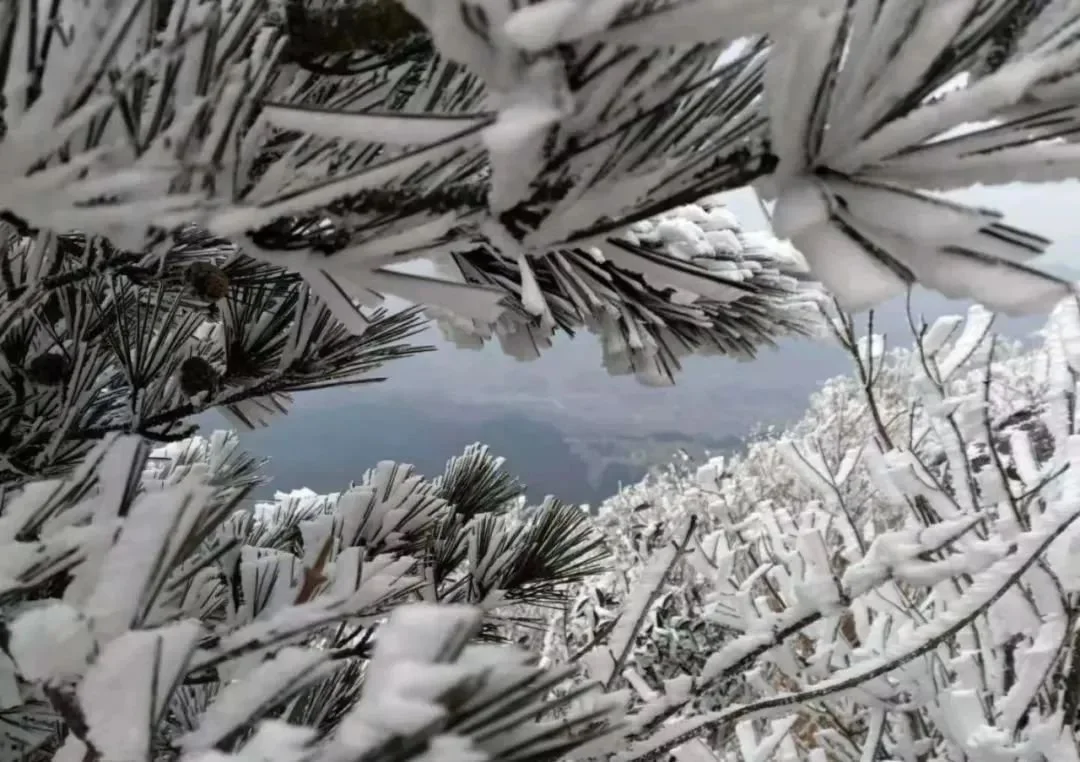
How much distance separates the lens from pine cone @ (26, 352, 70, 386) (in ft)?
2.20

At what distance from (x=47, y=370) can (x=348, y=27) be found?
51 centimetres

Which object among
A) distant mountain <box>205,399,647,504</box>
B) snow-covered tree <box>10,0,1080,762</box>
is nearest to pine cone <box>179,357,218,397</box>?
snow-covered tree <box>10,0,1080,762</box>

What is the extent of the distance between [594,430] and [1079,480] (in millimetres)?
5824

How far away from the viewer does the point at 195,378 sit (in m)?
0.67

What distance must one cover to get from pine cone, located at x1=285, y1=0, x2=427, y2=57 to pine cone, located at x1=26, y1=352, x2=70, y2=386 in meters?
0.46

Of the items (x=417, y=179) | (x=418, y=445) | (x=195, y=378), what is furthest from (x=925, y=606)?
(x=418, y=445)

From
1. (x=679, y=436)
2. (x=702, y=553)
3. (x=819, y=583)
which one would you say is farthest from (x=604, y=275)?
(x=679, y=436)

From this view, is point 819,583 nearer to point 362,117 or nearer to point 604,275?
point 604,275

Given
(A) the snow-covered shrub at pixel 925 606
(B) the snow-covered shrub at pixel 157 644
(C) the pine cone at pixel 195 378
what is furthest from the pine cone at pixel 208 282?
(A) the snow-covered shrub at pixel 925 606

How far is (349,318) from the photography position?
0.31m

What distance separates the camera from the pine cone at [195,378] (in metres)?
0.67

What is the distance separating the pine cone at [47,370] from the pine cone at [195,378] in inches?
3.9

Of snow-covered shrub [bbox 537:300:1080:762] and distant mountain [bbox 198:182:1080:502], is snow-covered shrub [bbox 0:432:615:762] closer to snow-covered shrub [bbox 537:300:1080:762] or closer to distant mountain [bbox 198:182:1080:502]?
snow-covered shrub [bbox 537:300:1080:762]

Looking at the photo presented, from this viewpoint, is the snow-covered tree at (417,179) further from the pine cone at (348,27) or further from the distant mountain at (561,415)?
the distant mountain at (561,415)
